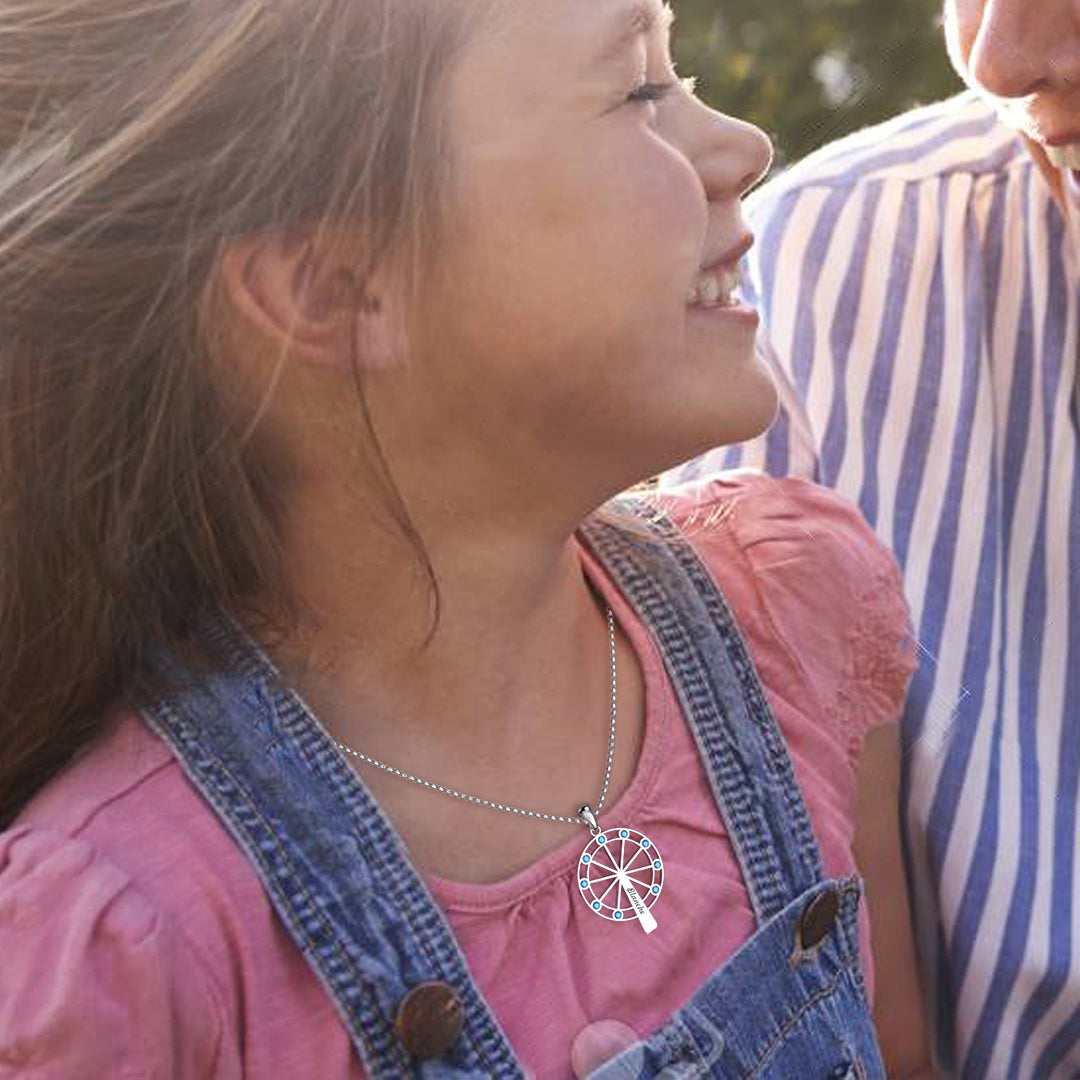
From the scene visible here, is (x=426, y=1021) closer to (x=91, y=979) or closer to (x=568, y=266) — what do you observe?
(x=91, y=979)

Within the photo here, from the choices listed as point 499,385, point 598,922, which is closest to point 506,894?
point 598,922

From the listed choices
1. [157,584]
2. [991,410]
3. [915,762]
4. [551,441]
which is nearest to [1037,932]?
[915,762]

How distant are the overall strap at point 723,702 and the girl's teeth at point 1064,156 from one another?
1.81 ft

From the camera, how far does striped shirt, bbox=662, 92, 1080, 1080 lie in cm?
199

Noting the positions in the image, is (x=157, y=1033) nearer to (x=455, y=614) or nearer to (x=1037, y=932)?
(x=455, y=614)

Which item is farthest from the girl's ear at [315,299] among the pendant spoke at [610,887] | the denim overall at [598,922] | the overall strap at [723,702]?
the pendant spoke at [610,887]

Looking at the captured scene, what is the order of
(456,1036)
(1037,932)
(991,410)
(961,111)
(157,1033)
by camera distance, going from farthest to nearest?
(961,111)
(991,410)
(1037,932)
(456,1036)
(157,1033)

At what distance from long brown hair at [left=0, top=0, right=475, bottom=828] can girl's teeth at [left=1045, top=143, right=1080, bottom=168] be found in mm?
723

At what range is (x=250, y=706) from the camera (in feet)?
5.33

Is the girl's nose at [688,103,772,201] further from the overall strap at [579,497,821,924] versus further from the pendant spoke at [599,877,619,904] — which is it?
the pendant spoke at [599,877,619,904]

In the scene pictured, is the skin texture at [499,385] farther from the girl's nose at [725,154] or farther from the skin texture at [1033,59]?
the skin texture at [1033,59]

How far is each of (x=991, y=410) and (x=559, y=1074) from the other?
90 cm

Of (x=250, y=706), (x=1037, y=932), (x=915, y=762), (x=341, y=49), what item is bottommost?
(x=1037, y=932)

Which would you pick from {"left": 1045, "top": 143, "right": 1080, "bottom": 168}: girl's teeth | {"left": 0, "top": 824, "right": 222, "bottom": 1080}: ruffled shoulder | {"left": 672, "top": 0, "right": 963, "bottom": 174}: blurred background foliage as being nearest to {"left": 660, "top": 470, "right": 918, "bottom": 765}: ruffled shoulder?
{"left": 1045, "top": 143, "right": 1080, "bottom": 168}: girl's teeth
